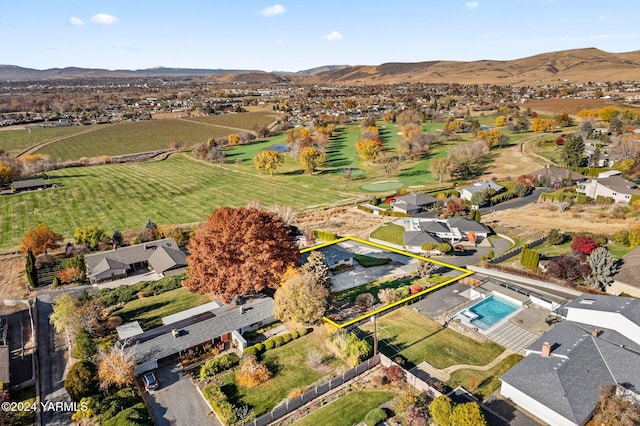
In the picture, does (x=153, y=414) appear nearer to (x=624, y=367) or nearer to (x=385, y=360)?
(x=385, y=360)

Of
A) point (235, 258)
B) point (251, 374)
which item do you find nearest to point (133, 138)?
point (235, 258)

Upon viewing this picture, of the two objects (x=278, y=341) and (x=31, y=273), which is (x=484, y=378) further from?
(x=31, y=273)

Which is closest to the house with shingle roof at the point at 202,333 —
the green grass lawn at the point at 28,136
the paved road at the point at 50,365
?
the paved road at the point at 50,365

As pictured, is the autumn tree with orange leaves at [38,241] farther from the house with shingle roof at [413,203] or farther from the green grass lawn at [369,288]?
the house with shingle roof at [413,203]

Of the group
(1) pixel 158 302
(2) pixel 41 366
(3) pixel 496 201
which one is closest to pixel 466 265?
(3) pixel 496 201

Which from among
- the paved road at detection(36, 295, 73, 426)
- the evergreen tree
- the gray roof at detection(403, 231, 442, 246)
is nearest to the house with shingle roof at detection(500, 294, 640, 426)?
the gray roof at detection(403, 231, 442, 246)
